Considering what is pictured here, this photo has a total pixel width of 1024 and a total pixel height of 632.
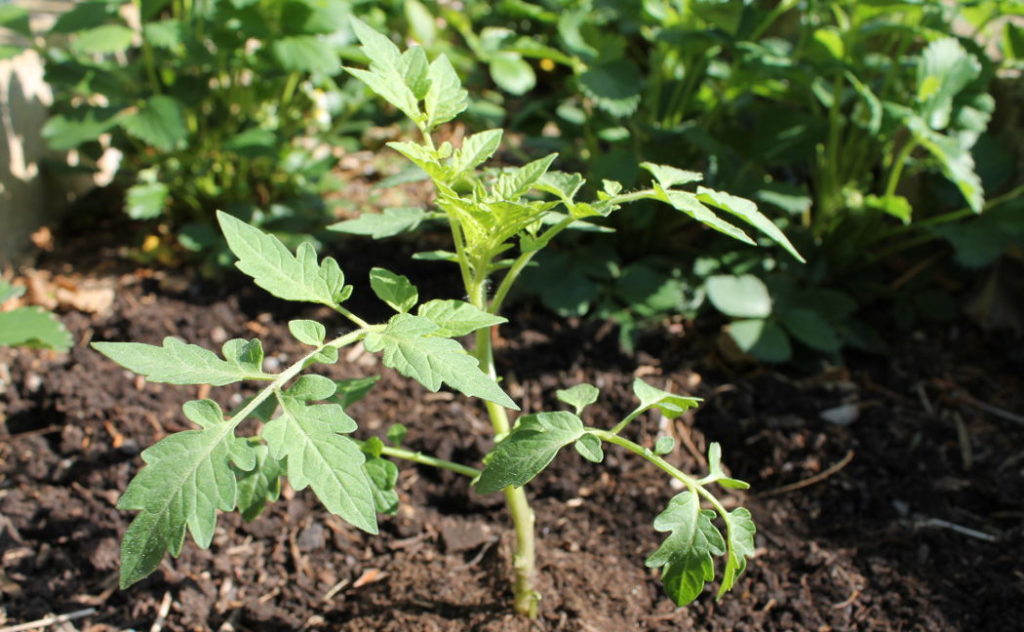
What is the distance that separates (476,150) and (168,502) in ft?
2.00

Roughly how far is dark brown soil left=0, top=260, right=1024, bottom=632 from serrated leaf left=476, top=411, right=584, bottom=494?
51 centimetres

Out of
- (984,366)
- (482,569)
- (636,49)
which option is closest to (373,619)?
(482,569)

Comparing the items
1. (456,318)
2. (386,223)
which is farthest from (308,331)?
(386,223)

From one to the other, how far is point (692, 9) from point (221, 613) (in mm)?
1654

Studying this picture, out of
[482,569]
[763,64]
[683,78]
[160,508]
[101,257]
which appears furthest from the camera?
[101,257]

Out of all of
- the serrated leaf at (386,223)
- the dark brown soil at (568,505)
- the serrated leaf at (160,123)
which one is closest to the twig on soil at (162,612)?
the dark brown soil at (568,505)

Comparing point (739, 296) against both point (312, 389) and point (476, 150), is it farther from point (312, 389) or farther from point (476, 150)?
point (312, 389)

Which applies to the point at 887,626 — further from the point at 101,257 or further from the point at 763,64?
the point at 101,257

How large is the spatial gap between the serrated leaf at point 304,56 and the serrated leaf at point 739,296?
3.47ft

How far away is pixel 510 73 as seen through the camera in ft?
7.95

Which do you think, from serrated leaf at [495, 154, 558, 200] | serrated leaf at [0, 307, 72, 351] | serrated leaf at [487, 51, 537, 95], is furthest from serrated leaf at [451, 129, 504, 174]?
serrated leaf at [487, 51, 537, 95]

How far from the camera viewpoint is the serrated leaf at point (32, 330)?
169 centimetres

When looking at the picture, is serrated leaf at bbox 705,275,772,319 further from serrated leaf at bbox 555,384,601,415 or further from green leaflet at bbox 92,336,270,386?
→ green leaflet at bbox 92,336,270,386

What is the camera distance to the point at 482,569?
1.70 metres
